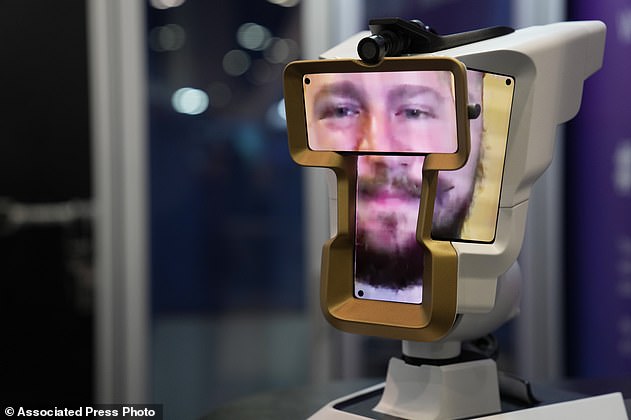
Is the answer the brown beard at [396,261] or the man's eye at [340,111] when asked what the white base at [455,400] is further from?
the man's eye at [340,111]

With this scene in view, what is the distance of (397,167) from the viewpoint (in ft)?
3.98

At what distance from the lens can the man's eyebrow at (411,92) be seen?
112 centimetres

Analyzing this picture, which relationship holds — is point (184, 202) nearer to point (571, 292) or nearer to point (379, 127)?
point (571, 292)

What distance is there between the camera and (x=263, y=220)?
9.49 feet

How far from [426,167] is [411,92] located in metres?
0.11

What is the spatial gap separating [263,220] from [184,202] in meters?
0.29

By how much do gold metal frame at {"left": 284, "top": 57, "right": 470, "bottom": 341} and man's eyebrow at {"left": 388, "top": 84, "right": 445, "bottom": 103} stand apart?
4 centimetres

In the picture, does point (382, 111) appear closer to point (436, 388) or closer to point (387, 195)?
point (387, 195)

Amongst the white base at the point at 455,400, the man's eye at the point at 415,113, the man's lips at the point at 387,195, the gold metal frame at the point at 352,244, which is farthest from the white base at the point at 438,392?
the man's eye at the point at 415,113

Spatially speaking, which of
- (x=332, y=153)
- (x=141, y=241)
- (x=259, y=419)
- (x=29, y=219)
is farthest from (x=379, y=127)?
(x=29, y=219)
